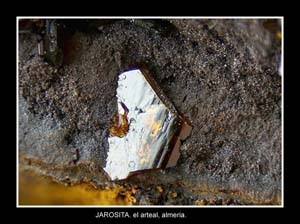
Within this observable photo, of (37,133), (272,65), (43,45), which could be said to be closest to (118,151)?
(37,133)

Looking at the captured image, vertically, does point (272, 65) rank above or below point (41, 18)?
below

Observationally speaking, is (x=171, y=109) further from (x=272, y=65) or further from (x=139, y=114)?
(x=272, y=65)
